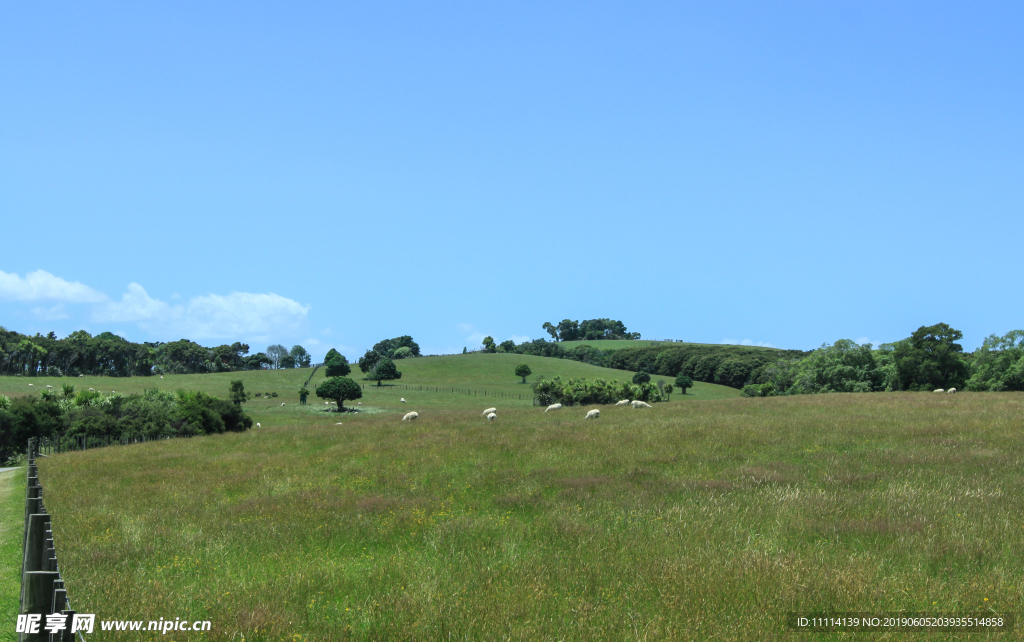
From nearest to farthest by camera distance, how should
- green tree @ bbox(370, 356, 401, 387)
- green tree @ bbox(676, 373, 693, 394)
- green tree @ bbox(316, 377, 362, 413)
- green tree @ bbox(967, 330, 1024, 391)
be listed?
green tree @ bbox(967, 330, 1024, 391)
green tree @ bbox(316, 377, 362, 413)
green tree @ bbox(676, 373, 693, 394)
green tree @ bbox(370, 356, 401, 387)

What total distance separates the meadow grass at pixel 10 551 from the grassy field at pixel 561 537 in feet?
2.83

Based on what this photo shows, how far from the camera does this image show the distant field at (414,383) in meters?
98.9

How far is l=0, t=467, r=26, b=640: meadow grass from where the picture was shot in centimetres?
896

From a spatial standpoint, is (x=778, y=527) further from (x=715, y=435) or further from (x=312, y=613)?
(x=715, y=435)

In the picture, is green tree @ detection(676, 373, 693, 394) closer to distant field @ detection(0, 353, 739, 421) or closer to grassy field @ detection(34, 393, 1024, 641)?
distant field @ detection(0, 353, 739, 421)

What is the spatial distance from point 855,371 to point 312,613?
82.2 meters

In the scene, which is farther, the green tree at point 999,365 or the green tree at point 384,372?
the green tree at point 384,372

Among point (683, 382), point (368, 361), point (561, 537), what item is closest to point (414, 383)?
point (368, 361)

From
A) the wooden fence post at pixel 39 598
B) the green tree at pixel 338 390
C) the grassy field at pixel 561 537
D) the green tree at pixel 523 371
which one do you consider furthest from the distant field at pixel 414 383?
the wooden fence post at pixel 39 598

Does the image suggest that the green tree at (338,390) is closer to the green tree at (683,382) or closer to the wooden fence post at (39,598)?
the green tree at (683,382)

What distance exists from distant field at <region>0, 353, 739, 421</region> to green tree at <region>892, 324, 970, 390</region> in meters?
25.0

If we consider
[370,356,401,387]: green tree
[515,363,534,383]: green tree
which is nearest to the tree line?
[370,356,401,387]: green tree

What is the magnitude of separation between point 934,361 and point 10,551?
255ft

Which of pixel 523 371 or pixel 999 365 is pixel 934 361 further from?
pixel 523 371
